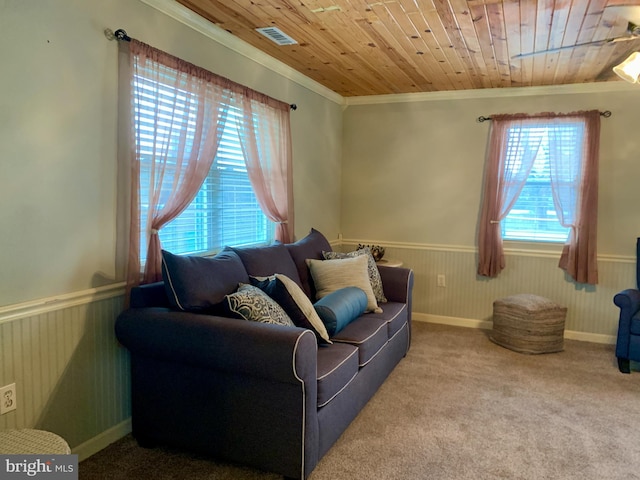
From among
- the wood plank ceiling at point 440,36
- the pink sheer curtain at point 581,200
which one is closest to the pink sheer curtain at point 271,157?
the wood plank ceiling at point 440,36

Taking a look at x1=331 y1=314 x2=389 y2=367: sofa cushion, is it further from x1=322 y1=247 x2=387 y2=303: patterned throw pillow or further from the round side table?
the round side table

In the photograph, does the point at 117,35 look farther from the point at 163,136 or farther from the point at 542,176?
the point at 542,176

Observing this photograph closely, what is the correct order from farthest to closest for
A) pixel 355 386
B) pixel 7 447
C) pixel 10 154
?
1. pixel 355 386
2. pixel 10 154
3. pixel 7 447

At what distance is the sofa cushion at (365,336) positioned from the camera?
9.05 feet

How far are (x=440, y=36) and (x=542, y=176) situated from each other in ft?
6.78

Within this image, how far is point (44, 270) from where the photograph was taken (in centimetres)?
215

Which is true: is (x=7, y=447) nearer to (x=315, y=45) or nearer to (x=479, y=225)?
(x=315, y=45)

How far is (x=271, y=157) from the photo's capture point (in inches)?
148

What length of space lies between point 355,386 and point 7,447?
1.66 meters

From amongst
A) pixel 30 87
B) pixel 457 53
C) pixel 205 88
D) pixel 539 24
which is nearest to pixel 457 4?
pixel 539 24

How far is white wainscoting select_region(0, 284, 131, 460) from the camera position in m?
2.05

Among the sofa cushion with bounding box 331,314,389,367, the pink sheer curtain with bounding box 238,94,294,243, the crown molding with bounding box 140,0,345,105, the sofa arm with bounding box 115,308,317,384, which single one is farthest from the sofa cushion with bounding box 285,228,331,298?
the crown molding with bounding box 140,0,345,105

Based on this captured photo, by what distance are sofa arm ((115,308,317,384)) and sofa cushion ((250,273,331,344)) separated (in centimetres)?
38

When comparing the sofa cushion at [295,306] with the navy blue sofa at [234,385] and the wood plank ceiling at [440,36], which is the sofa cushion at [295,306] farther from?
the wood plank ceiling at [440,36]
